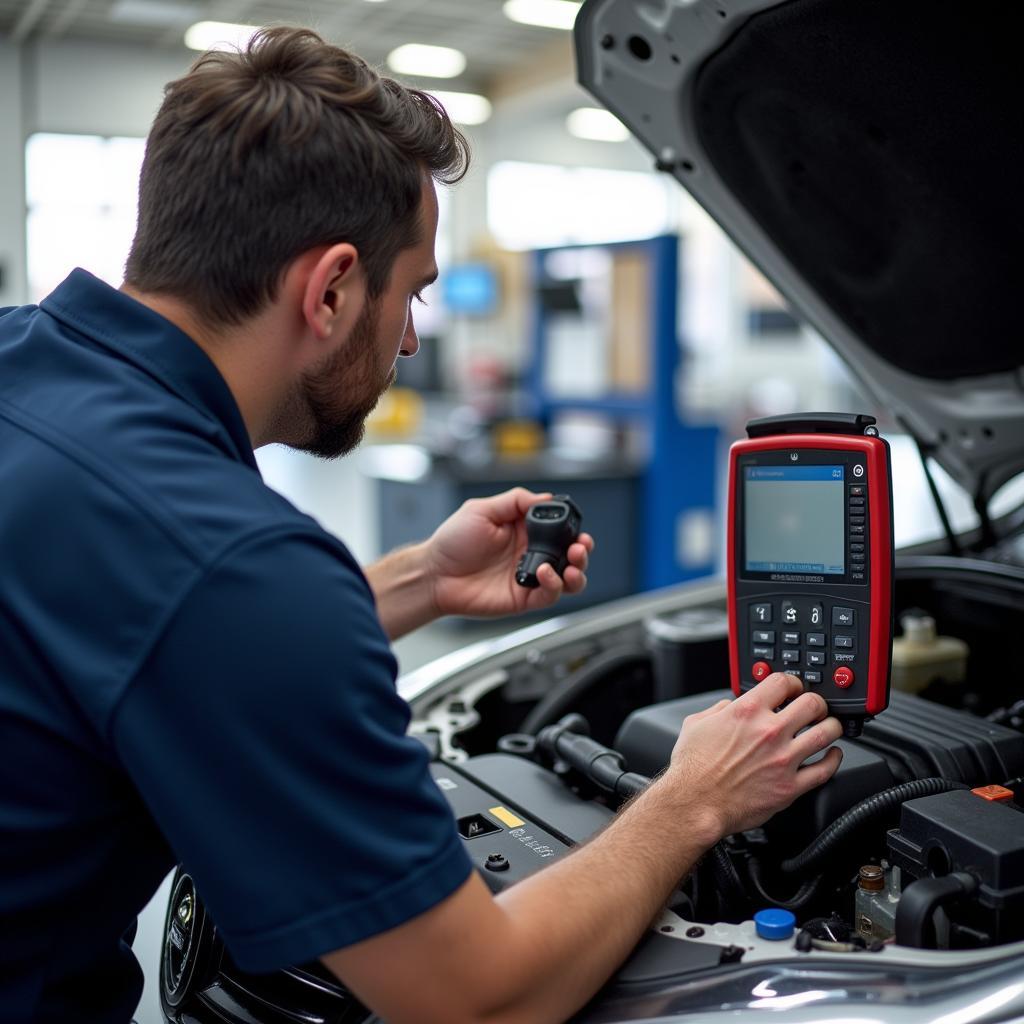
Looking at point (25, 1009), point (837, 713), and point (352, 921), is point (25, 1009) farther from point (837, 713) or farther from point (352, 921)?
point (837, 713)

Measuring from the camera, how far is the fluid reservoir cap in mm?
942

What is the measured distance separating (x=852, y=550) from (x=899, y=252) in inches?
23.2

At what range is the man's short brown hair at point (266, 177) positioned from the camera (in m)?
0.94

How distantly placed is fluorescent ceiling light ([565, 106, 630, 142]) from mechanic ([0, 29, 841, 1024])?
34.2 feet

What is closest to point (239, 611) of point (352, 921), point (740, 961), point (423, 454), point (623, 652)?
point (352, 921)

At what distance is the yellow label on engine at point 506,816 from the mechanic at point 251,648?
22 cm

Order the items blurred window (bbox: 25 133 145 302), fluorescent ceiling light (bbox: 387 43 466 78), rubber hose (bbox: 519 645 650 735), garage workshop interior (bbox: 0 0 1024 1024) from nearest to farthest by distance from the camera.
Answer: garage workshop interior (bbox: 0 0 1024 1024) → rubber hose (bbox: 519 645 650 735) → fluorescent ceiling light (bbox: 387 43 466 78) → blurred window (bbox: 25 133 145 302)

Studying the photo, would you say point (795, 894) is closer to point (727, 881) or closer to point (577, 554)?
point (727, 881)

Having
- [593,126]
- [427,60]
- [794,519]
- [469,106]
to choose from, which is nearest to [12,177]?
[427,60]

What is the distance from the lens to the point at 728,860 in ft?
3.53

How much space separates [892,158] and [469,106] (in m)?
10.1

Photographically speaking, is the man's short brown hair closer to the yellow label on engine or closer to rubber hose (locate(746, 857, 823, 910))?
the yellow label on engine

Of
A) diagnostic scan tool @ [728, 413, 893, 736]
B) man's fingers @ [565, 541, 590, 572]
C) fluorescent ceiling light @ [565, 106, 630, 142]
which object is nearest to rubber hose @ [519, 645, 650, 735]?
man's fingers @ [565, 541, 590, 572]

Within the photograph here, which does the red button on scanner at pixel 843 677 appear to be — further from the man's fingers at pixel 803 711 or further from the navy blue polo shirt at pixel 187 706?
the navy blue polo shirt at pixel 187 706
